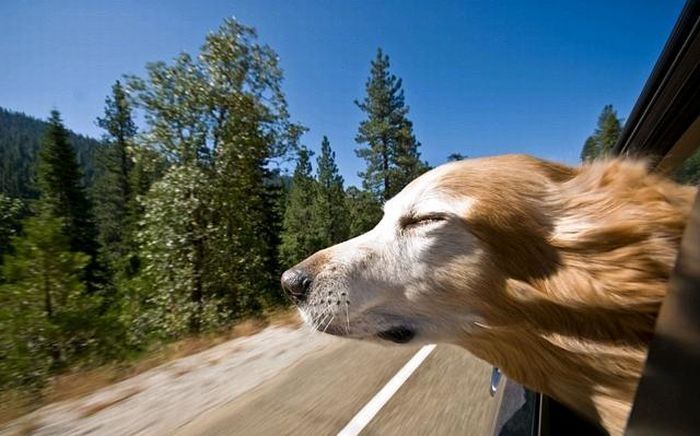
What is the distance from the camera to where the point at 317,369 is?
477 centimetres

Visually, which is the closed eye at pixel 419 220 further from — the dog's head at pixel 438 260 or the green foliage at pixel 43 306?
the green foliage at pixel 43 306

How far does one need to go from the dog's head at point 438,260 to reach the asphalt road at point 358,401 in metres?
1.28

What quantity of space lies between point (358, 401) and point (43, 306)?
1106 centimetres

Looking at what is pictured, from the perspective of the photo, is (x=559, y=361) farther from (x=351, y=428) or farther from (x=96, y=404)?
(x=96, y=404)

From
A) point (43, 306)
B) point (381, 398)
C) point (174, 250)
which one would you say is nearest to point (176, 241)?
point (174, 250)

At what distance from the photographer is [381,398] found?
12.8 ft

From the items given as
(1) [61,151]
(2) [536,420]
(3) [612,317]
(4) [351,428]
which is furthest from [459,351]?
(1) [61,151]

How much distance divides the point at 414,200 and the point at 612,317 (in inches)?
42.0

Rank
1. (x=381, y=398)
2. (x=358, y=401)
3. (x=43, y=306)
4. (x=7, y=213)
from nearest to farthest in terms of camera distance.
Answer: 1. (x=358, y=401)
2. (x=381, y=398)
3. (x=43, y=306)
4. (x=7, y=213)

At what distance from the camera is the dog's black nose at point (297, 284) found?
222cm

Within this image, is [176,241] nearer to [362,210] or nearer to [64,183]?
[362,210]

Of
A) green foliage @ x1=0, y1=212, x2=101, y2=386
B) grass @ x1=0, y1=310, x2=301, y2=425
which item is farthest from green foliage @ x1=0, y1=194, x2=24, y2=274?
grass @ x1=0, y1=310, x2=301, y2=425

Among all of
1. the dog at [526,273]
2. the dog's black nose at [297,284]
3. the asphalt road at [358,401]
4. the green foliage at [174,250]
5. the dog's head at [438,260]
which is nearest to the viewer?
the dog at [526,273]

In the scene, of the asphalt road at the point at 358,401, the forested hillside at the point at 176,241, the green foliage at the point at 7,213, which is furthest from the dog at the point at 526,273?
the green foliage at the point at 7,213
